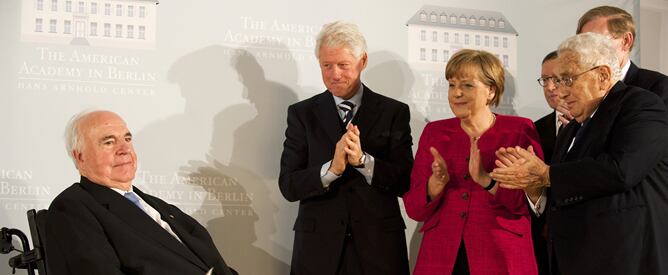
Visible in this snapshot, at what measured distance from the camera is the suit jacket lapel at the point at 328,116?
3.50 m

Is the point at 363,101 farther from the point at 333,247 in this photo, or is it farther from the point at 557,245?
the point at 557,245

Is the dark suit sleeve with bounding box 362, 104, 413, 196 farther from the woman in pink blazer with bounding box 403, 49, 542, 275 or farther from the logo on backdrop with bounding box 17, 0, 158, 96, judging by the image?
the logo on backdrop with bounding box 17, 0, 158, 96

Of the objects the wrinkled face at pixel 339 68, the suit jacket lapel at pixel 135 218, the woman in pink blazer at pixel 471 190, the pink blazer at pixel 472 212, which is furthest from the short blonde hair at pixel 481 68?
the suit jacket lapel at pixel 135 218

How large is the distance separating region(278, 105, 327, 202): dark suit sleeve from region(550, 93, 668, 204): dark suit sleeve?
113 centimetres

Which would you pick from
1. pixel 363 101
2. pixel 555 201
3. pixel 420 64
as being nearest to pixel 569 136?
pixel 555 201

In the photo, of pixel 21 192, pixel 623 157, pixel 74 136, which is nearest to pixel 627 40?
Result: pixel 623 157

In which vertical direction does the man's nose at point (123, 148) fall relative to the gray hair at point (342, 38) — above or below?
below

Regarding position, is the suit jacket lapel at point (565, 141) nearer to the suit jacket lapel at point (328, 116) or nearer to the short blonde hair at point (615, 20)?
the short blonde hair at point (615, 20)

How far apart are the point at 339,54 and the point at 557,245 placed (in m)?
1.34

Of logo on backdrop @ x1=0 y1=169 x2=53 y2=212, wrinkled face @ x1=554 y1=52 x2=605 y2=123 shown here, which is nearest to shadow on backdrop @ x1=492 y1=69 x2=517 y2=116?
wrinkled face @ x1=554 y1=52 x2=605 y2=123

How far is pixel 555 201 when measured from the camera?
9.09 ft

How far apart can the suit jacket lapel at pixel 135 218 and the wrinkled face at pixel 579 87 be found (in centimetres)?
163

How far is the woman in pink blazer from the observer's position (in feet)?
9.59

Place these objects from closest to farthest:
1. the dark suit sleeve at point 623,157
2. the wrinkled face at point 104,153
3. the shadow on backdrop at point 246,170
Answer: the dark suit sleeve at point 623,157
the wrinkled face at point 104,153
the shadow on backdrop at point 246,170
